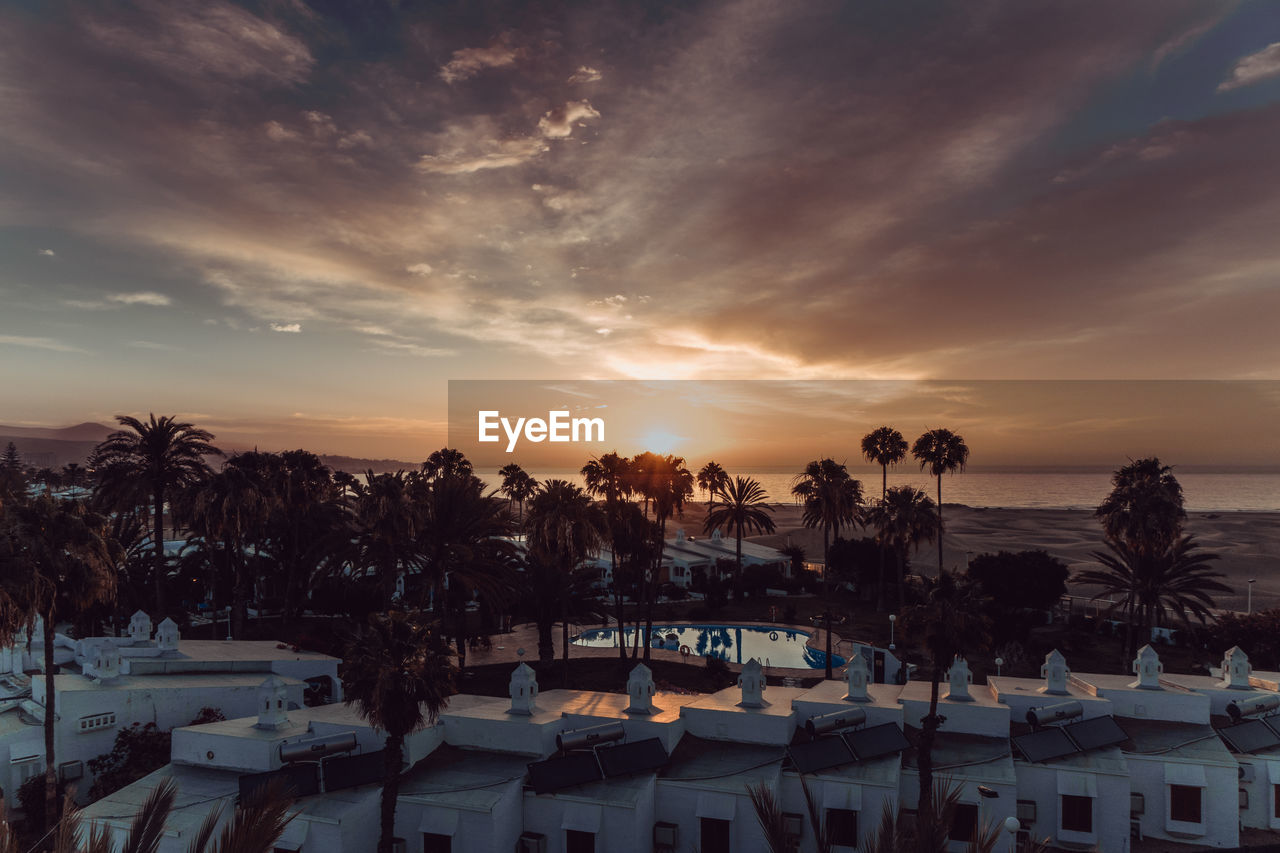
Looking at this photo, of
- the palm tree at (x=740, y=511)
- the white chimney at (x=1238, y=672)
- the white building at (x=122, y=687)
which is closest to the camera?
the white building at (x=122, y=687)

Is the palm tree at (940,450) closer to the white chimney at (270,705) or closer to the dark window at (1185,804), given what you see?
the dark window at (1185,804)

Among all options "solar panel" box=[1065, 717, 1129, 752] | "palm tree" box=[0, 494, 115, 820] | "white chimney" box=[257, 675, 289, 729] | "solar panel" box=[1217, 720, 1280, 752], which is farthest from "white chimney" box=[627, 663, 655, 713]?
"solar panel" box=[1217, 720, 1280, 752]

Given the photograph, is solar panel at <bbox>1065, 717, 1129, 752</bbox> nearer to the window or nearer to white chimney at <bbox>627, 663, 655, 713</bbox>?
white chimney at <bbox>627, 663, 655, 713</bbox>

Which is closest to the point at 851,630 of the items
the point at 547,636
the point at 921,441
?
the point at 921,441

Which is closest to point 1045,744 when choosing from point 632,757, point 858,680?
point 858,680

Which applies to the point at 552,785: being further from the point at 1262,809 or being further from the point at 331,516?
the point at 331,516

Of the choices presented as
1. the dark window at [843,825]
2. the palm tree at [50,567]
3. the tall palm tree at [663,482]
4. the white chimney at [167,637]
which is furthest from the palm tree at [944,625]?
the tall palm tree at [663,482]
